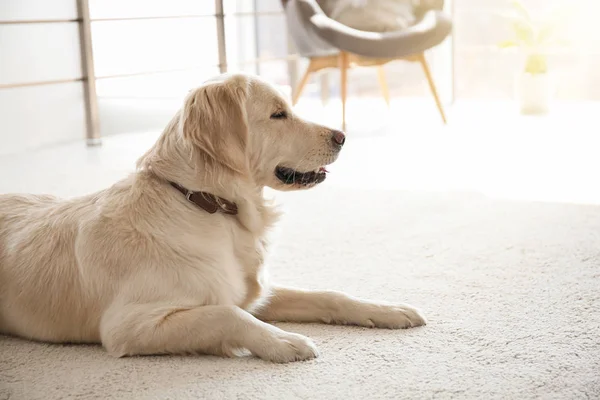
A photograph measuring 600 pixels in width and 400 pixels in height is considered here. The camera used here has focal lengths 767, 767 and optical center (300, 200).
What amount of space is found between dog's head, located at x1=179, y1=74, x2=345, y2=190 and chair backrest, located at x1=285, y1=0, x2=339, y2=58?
3.35 meters

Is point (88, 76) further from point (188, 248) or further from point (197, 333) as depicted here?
point (197, 333)

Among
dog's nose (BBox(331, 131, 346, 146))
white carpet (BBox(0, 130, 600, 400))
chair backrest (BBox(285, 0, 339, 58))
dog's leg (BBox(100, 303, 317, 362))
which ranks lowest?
white carpet (BBox(0, 130, 600, 400))

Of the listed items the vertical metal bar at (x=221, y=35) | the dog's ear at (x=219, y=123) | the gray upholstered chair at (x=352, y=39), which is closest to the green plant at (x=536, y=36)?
the gray upholstered chair at (x=352, y=39)

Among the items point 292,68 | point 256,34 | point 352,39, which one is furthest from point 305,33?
point 292,68

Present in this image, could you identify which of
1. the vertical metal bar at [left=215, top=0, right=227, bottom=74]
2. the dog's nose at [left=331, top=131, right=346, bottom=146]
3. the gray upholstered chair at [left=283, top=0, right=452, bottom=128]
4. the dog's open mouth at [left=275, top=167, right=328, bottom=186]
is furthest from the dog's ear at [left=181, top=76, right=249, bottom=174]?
the vertical metal bar at [left=215, top=0, right=227, bottom=74]

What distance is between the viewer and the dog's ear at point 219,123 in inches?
68.2

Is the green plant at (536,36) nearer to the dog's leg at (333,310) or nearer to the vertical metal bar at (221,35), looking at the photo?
the vertical metal bar at (221,35)

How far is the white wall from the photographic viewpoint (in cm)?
477

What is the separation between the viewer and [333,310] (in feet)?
6.18

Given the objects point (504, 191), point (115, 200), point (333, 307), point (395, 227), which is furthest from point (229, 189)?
point (504, 191)

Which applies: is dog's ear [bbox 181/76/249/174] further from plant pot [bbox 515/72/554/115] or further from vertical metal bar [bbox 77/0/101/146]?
plant pot [bbox 515/72/554/115]

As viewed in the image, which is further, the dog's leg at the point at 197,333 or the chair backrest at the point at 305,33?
the chair backrest at the point at 305,33

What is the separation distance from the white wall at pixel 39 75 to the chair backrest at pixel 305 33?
1457 mm

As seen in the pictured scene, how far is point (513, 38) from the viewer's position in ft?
22.4
